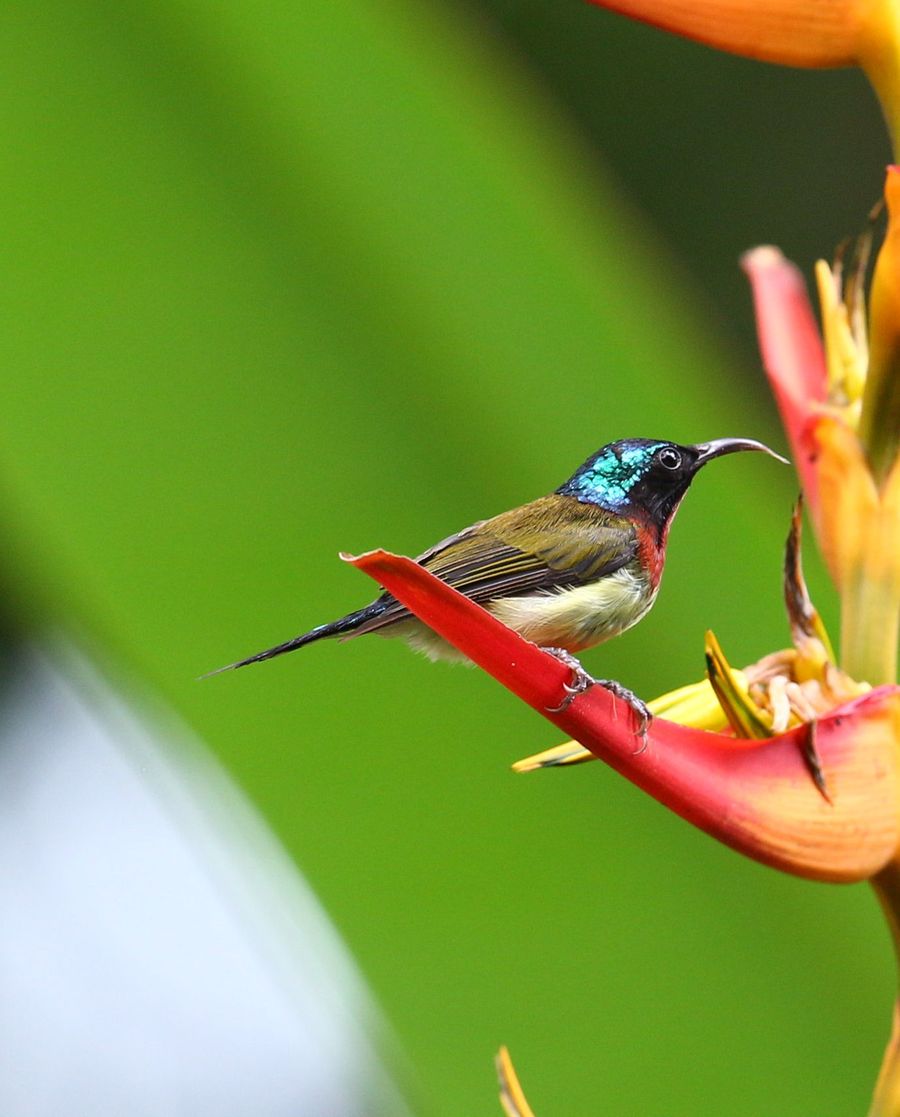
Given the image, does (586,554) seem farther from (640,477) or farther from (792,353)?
(792,353)

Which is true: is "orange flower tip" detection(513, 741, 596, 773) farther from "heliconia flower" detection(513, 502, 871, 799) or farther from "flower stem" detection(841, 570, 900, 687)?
"flower stem" detection(841, 570, 900, 687)

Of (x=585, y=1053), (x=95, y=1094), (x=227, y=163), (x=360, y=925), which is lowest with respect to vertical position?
(x=95, y=1094)

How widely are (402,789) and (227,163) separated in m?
0.29

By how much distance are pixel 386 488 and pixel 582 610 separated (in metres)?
0.15

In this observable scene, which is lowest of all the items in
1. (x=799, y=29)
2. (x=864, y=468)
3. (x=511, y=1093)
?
(x=511, y=1093)

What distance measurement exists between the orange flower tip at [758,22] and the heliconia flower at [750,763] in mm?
224

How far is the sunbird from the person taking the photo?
523mm

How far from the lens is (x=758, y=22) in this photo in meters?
0.50

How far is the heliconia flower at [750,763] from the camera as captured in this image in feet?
1.24

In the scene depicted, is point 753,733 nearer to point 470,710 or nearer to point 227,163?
point 470,710

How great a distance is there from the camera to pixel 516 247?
69 cm

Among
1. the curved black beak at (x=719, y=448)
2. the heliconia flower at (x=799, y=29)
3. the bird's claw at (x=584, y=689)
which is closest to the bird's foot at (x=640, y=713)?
the bird's claw at (x=584, y=689)

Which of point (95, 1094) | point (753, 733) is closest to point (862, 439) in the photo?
point (753, 733)

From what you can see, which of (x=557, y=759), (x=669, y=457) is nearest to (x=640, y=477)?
(x=669, y=457)
